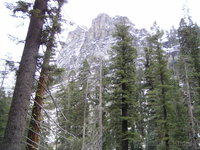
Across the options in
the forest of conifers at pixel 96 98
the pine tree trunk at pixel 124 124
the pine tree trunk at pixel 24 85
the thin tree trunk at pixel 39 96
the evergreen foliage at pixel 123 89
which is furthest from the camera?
the evergreen foliage at pixel 123 89

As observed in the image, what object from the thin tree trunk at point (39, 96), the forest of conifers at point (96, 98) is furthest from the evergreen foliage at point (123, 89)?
the thin tree trunk at point (39, 96)

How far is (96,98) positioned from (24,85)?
15294 mm

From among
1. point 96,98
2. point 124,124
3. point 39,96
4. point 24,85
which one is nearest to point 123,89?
point 124,124

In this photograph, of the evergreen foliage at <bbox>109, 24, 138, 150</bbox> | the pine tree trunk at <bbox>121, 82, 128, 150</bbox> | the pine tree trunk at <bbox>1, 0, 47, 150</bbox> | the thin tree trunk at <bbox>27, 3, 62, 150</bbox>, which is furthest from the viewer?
the evergreen foliage at <bbox>109, 24, 138, 150</bbox>

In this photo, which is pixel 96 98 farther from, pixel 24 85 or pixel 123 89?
pixel 24 85

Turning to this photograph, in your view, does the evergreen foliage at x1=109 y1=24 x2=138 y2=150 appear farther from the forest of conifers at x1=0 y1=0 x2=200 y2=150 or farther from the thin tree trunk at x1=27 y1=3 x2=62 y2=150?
the thin tree trunk at x1=27 y1=3 x2=62 y2=150

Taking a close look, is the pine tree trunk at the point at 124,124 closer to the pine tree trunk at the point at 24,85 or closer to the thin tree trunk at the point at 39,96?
the thin tree trunk at the point at 39,96

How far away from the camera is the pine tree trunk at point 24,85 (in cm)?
307

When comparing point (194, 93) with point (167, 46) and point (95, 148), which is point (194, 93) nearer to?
point (95, 148)

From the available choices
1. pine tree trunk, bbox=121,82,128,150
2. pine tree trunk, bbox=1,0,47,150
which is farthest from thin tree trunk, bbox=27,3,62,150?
pine tree trunk, bbox=121,82,128,150

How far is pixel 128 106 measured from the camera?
13867 mm

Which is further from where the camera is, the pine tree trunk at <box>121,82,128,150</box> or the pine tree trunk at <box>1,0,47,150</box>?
the pine tree trunk at <box>121,82,128,150</box>

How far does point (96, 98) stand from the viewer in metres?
18.5

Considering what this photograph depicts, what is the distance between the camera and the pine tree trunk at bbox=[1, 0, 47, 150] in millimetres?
3070
